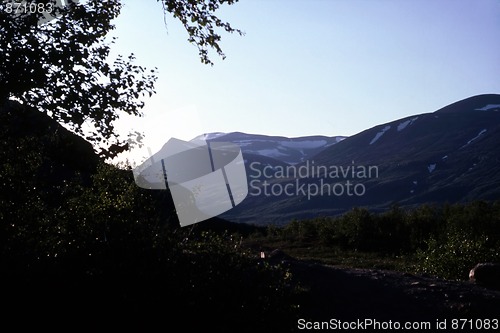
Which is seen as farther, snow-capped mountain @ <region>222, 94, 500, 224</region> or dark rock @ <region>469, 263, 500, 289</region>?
snow-capped mountain @ <region>222, 94, 500, 224</region>

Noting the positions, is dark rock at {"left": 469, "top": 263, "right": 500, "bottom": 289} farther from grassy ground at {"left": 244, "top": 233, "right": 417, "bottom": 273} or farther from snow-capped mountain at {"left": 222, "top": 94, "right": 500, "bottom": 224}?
snow-capped mountain at {"left": 222, "top": 94, "right": 500, "bottom": 224}

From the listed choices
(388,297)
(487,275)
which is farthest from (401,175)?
(388,297)

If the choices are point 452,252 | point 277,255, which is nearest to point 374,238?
point 452,252

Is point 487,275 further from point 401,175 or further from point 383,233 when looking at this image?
point 401,175

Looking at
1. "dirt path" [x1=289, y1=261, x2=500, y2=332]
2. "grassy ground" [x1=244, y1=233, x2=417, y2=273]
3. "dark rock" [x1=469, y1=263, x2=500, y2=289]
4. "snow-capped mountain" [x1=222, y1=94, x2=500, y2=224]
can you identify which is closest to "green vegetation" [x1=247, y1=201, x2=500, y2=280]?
"grassy ground" [x1=244, y1=233, x2=417, y2=273]

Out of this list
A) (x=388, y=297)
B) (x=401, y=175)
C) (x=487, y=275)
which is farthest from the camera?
(x=401, y=175)

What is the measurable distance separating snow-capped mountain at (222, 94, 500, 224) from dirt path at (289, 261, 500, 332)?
Result: 364ft

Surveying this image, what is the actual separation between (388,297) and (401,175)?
146 metres

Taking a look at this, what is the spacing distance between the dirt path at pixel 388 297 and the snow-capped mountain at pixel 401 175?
4368 inches

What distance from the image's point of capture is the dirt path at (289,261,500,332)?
8695mm

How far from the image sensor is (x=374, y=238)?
28391 millimetres

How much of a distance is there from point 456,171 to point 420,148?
31.8 meters

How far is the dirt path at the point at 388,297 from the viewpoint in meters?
8.70

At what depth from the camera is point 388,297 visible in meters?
9.45
